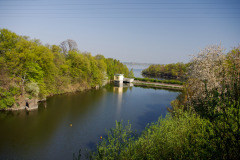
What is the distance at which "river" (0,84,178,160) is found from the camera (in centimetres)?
1315

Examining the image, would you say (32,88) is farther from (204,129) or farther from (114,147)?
(204,129)

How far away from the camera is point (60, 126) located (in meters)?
18.0

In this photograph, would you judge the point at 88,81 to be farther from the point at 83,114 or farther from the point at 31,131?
the point at 31,131

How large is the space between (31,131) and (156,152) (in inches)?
568

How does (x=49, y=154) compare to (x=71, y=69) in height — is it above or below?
below

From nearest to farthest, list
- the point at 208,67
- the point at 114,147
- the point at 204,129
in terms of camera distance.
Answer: the point at 204,129 < the point at 114,147 < the point at 208,67

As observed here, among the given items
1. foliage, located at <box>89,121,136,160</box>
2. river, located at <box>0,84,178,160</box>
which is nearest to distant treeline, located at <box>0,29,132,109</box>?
river, located at <box>0,84,178,160</box>

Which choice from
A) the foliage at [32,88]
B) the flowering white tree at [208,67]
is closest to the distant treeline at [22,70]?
the foliage at [32,88]

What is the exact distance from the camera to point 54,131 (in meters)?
16.8

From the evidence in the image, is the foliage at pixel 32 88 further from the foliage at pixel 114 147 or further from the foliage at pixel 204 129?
the foliage at pixel 204 129

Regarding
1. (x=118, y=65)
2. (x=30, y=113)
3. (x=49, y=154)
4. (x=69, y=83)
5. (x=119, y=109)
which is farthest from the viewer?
(x=118, y=65)

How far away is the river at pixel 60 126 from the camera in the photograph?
43.1ft

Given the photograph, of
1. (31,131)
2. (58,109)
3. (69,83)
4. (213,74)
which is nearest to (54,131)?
(31,131)

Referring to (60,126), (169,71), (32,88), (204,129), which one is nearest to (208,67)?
(204,129)
